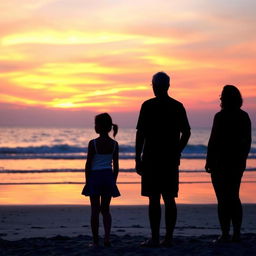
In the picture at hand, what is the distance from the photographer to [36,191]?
1541cm

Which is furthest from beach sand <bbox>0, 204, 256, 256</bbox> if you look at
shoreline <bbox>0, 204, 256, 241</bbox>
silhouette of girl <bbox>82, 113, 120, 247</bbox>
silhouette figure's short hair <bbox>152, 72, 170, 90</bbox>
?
silhouette figure's short hair <bbox>152, 72, 170, 90</bbox>

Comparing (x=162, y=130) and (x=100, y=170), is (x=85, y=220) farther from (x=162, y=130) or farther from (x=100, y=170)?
(x=162, y=130)

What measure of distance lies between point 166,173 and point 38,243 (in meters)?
1.97

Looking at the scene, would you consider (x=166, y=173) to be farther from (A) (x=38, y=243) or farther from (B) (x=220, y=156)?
(A) (x=38, y=243)

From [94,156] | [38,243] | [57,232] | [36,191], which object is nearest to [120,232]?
[57,232]

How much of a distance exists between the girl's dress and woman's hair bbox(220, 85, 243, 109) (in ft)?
4.84

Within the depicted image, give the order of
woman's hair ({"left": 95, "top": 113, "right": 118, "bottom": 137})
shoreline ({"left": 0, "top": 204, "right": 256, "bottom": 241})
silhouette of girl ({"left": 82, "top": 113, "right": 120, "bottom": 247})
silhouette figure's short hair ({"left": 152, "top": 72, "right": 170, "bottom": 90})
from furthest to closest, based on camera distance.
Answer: shoreline ({"left": 0, "top": 204, "right": 256, "bottom": 241}) < silhouette of girl ({"left": 82, "top": 113, "right": 120, "bottom": 247}) < woman's hair ({"left": 95, "top": 113, "right": 118, "bottom": 137}) < silhouette figure's short hair ({"left": 152, "top": 72, "right": 170, "bottom": 90})

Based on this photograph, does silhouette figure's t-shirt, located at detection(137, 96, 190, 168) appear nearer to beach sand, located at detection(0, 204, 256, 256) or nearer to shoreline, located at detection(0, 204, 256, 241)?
beach sand, located at detection(0, 204, 256, 256)

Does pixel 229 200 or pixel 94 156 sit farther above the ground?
pixel 94 156

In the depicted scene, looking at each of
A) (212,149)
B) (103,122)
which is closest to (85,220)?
(103,122)

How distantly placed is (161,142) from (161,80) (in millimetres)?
693

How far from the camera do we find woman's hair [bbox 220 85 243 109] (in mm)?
6469

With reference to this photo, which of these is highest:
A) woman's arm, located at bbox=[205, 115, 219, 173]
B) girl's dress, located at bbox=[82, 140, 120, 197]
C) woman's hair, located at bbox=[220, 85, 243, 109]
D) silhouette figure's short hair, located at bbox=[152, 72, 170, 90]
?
silhouette figure's short hair, located at bbox=[152, 72, 170, 90]

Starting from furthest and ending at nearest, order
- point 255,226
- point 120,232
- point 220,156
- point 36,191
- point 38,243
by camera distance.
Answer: point 36,191 < point 255,226 < point 120,232 < point 38,243 < point 220,156
